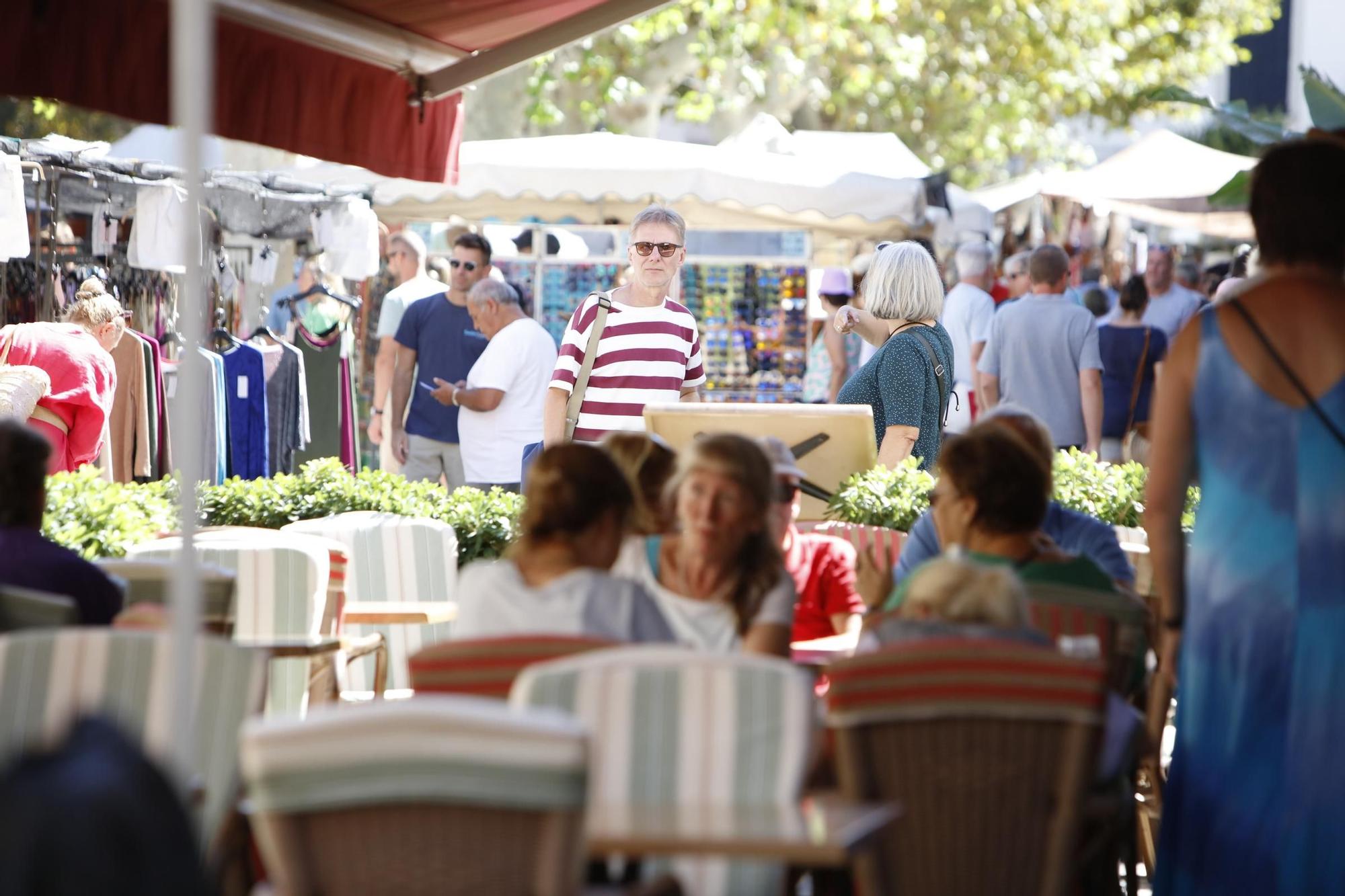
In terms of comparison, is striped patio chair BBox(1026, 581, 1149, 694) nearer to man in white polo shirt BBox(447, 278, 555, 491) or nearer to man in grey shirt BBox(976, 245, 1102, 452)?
man in grey shirt BBox(976, 245, 1102, 452)

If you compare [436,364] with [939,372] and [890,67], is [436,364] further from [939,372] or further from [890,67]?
[890,67]

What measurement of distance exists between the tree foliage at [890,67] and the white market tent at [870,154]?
3.44 metres

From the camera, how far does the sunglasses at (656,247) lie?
735cm

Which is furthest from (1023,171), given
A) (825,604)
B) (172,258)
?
(825,604)

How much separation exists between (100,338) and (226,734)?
273 inches

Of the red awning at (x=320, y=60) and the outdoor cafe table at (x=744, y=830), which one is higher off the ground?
the red awning at (x=320, y=60)

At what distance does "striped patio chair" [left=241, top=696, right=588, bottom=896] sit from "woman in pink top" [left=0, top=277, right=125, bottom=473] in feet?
22.6

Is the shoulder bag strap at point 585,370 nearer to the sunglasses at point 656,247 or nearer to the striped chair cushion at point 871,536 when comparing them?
the sunglasses at point 656,247

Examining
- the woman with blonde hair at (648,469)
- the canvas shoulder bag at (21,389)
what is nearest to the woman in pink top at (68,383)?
the canvas shoulder bag at (21,389)

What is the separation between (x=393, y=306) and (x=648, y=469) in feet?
25.1

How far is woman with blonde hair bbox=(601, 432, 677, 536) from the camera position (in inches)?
204

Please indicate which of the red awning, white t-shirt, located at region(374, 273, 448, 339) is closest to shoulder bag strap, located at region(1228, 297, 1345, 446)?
the red awning

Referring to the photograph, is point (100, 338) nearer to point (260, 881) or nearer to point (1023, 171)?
point (260, 881)

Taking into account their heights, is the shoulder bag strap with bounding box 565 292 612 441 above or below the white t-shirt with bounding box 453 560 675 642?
above
